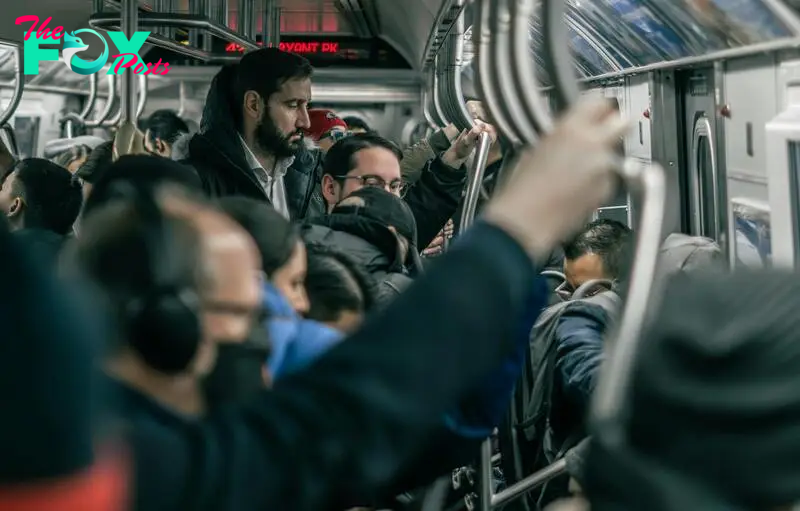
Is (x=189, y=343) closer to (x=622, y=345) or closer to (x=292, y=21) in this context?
(x=622, y=345)

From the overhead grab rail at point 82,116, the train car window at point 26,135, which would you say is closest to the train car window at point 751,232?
the overhead grab rail at point 82,116

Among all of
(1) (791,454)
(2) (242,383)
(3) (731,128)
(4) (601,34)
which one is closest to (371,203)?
(3) (731,128)

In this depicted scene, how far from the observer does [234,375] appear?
132 centimetres

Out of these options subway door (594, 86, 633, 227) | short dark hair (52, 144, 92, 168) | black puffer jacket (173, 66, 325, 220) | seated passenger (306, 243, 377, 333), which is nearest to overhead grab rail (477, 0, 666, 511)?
seated passenger (306, 243, 377, 333)

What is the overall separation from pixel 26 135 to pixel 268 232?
10319 millimetres

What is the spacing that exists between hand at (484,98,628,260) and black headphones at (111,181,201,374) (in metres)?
0.30

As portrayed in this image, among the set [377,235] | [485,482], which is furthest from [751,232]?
[485,482]

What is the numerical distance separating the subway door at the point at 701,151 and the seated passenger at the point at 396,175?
825 millimetres

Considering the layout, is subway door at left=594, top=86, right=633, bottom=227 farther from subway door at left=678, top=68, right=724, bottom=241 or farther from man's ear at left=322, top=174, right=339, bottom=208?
man's ear at left=322, top=174, right=339, bottom=208

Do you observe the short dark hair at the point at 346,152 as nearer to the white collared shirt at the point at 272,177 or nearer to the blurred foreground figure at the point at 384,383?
the white collared shirt at the point at 272,177

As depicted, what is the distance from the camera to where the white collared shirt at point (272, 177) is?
3.70 meters

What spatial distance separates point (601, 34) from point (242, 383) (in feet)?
14.8

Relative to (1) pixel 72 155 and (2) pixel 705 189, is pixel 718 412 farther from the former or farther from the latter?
(1) pixel 72 155

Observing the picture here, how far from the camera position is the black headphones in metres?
1.15
